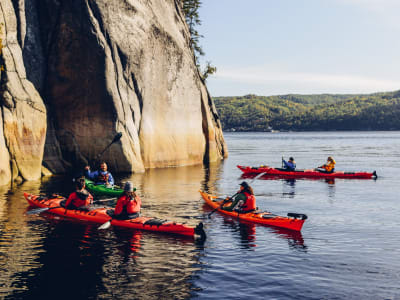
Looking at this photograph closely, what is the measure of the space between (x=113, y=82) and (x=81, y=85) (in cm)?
248

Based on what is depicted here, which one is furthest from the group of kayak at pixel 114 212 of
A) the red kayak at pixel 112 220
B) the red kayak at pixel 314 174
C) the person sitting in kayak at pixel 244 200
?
the red kayak at pixel 314 174

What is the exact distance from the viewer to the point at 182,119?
43656mm

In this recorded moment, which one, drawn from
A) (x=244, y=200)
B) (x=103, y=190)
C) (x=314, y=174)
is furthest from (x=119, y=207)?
(x=314, y=174)

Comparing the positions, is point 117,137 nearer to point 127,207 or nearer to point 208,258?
point 127,207

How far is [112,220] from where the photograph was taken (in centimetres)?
1766

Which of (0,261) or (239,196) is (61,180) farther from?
(0,261)

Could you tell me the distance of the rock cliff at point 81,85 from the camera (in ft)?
98.7

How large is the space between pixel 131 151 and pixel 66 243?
2086cm

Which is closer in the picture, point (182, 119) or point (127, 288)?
point (127, 288)

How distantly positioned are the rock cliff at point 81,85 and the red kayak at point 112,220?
28.2 ft

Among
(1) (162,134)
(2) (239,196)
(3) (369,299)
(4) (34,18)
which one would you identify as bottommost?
(3) (369,299)

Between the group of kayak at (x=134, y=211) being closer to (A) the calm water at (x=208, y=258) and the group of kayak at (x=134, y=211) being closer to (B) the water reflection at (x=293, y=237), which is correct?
(B) the water reflection at (x=293, y=237)

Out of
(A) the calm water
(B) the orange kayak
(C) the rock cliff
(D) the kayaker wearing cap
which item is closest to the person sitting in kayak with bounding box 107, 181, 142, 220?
(D) the kayaker wearing cap

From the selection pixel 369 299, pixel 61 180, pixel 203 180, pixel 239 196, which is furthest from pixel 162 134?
pixel 369 299
